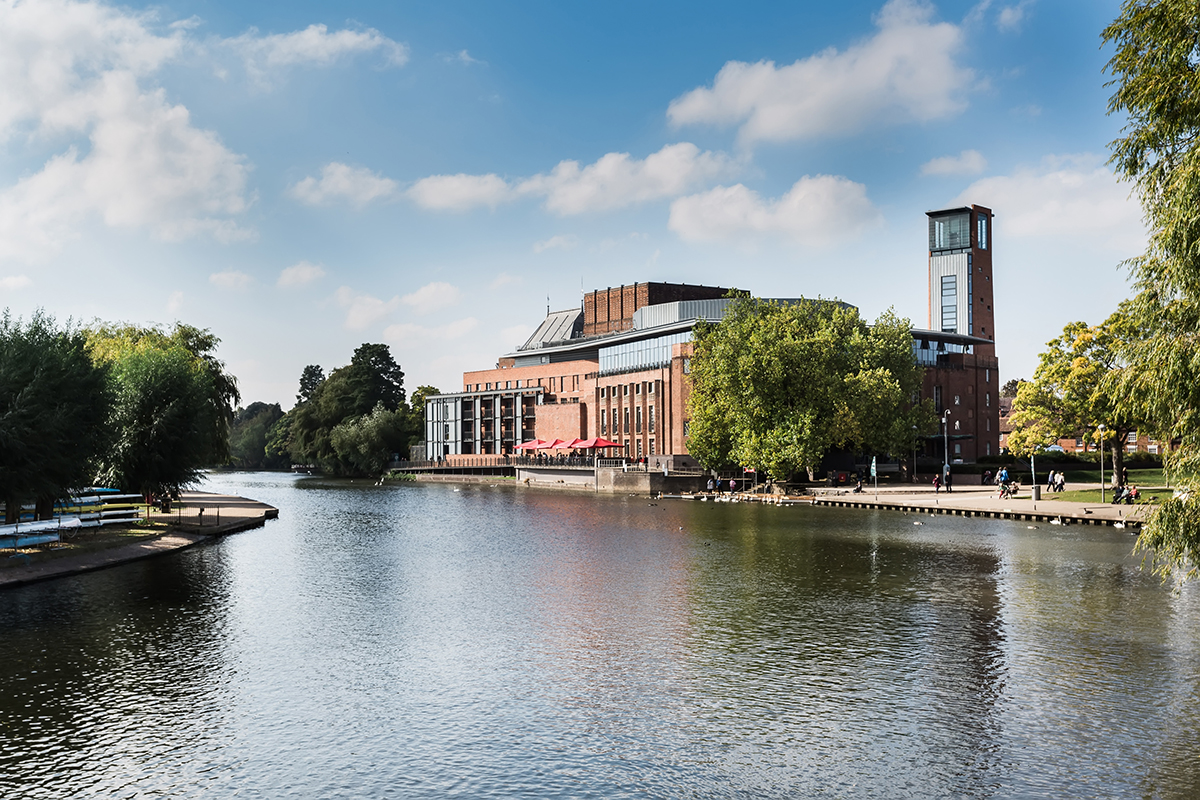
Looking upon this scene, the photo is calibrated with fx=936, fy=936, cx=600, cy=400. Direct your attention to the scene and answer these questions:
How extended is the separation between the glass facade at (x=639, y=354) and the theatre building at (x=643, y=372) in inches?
7.1

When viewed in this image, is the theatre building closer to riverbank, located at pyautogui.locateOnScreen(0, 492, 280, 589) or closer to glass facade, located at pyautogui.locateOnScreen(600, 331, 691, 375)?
glass facade, located at pyautogui.locateOnScreen(600, 331, 691, 375)

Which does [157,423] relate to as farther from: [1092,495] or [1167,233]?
[1092,495]

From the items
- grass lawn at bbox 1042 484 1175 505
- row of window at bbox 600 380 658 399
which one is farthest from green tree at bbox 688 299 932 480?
row of window at bbox 600 380 658 399

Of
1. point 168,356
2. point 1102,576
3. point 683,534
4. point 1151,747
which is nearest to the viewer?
point 1151,747

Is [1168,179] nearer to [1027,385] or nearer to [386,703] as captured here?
[386,703]

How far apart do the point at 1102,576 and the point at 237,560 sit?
3171 centimetres

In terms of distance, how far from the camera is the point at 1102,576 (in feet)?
102

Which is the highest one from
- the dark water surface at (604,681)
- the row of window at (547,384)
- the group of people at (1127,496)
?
the row of window at (547,384)

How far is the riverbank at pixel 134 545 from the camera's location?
99.3 feet

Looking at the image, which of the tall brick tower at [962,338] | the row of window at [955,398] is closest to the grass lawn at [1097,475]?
the tall brick tower at [962,338]

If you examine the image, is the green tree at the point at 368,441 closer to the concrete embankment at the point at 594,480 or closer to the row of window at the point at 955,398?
the concrete embankment at the point at 594,480

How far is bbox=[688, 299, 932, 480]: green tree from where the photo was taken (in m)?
78.6

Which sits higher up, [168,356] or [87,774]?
[168,356]

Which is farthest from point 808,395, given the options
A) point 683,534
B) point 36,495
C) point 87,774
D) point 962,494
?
point 87,774
